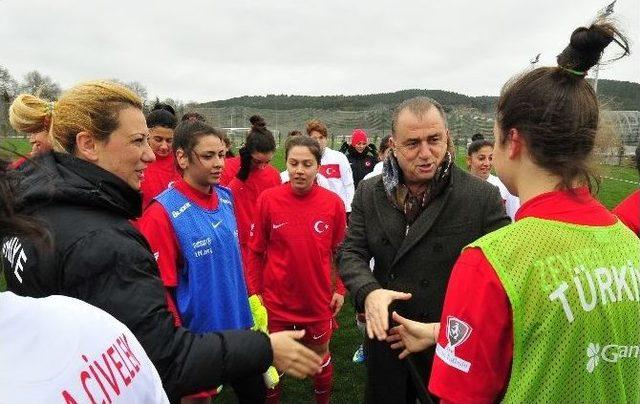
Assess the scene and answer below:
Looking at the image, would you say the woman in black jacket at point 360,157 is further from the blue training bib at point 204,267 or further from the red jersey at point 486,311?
the red jersey at point 486,311

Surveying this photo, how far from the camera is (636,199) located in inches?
107

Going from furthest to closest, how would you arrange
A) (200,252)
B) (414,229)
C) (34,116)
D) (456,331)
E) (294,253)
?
(294,253), (200,252), (414,229), (34,116), (456,331)

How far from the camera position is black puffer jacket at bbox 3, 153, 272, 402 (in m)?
1.55

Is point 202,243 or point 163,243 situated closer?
point 163,243

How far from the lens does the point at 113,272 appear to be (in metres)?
1.56

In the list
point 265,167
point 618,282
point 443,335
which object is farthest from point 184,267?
point 265,167

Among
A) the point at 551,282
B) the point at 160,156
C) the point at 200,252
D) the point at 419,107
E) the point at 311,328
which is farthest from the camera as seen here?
the point at 160,156

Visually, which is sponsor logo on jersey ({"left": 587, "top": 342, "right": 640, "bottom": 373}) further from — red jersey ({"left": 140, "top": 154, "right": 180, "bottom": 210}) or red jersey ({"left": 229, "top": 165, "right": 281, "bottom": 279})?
red jersey ({"left": 229, "top": 165, "right": 281, "bottom": 279})

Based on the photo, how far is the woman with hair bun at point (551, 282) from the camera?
126 centimetres

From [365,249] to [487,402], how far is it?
139cm

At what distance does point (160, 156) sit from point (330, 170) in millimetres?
2752

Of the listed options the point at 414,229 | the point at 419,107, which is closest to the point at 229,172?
the point at 419,107

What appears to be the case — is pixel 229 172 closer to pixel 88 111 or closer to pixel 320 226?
pixel 320 226

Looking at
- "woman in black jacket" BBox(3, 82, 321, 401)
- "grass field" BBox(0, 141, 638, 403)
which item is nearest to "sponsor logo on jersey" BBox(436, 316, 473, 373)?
"woman in black jacket" BBox(3, 82, 321, 401)
